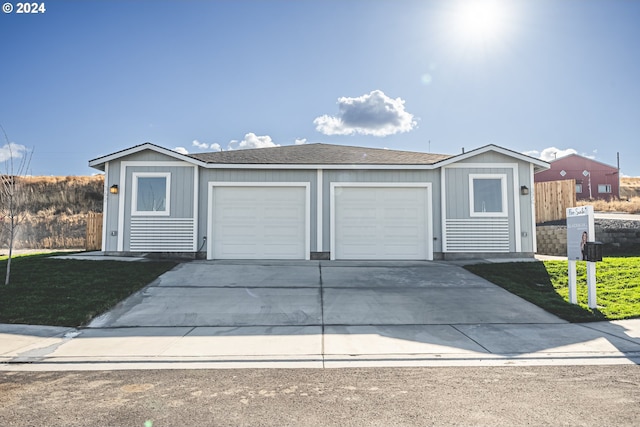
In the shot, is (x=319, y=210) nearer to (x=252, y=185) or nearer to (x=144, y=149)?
(x=252, y=185)

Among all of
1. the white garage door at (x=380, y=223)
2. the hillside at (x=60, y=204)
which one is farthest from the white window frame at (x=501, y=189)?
the hillside at (x=60, y=204)

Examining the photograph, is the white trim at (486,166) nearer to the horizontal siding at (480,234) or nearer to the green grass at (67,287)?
the horizontal siding at (480,234)

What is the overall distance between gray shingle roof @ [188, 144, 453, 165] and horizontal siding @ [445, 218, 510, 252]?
6.68ft

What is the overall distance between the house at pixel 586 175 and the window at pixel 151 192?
3202 centimetres

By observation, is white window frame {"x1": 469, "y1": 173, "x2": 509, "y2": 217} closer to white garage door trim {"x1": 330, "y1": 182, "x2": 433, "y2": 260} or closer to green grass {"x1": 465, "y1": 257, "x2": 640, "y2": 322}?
white garage door trim {"x1": 330, "y1": 182, "x2": 433, "y2": 260}

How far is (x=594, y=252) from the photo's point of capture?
23.4ft

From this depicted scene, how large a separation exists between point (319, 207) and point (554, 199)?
10.0 metres

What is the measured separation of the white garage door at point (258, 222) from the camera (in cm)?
1229

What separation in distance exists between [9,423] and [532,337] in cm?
580

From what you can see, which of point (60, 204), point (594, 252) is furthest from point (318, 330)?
point (60, 204)

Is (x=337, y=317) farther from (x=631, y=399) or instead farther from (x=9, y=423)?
(x=9, y=423)

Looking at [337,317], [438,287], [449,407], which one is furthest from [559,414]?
[438,287]

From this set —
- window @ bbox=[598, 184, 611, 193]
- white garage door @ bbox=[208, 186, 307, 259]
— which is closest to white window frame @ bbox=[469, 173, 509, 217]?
white garage door @ bbox=[208, 186, 307, 259]

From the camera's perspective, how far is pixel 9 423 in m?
3.12
